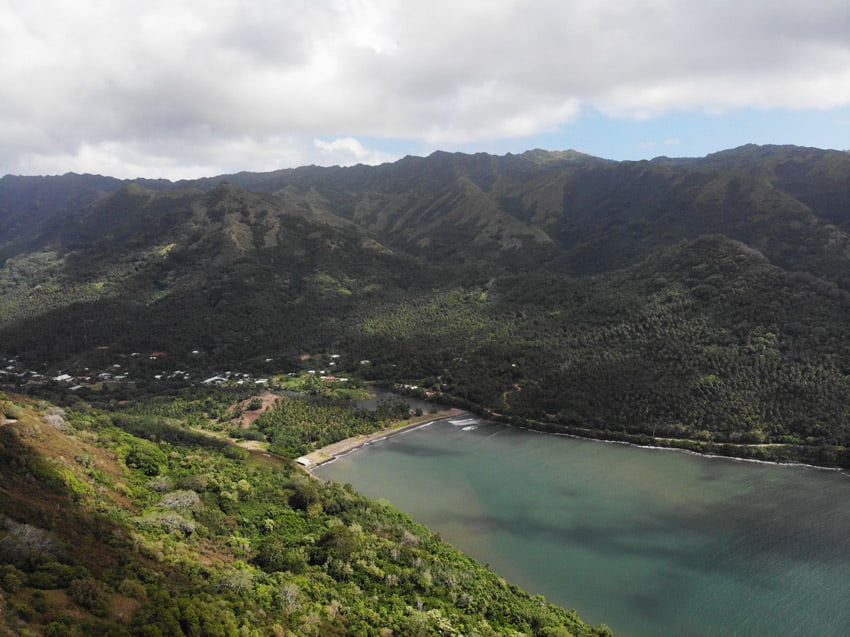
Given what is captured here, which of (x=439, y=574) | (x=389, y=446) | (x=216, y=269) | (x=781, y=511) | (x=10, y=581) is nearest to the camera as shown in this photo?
(x=10, y=581)

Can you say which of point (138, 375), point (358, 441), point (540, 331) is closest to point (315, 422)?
point (358, 441)

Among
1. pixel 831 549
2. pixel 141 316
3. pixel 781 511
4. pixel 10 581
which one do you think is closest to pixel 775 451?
pixel 781 511

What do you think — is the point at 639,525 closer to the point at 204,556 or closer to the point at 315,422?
the point at 204,556

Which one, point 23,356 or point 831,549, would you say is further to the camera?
point 23,356

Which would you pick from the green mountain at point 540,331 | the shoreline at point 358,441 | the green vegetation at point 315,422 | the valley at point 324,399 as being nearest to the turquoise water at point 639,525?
the shoreline at point 358,441

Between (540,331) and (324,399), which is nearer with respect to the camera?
(324,399)

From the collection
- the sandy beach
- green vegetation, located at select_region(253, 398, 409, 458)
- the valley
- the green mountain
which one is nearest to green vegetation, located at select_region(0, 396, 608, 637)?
the valley

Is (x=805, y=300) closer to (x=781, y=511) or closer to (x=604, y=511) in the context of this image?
(x=781, y=511)
